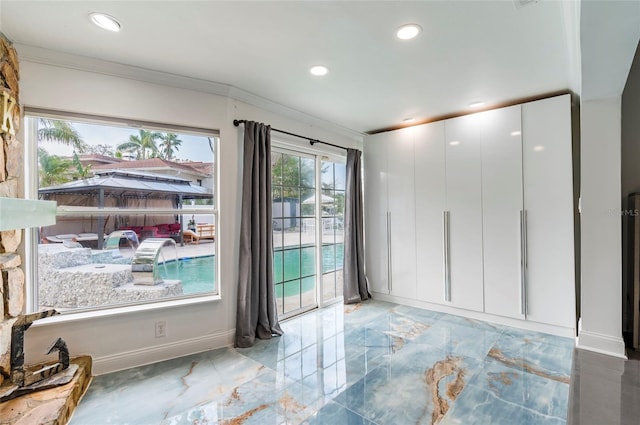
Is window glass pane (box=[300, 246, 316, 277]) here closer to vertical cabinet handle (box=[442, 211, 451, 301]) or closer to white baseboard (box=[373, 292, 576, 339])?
white baseboard (box=[373, 292, 576, 339])

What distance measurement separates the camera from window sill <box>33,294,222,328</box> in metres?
2.19

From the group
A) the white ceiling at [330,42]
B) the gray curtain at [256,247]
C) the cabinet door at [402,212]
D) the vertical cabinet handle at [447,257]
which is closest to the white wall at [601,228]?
the white ceiling at [330,42]

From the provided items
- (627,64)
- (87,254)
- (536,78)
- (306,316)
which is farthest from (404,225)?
(87,254)

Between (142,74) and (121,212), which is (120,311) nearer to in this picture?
(121,212)

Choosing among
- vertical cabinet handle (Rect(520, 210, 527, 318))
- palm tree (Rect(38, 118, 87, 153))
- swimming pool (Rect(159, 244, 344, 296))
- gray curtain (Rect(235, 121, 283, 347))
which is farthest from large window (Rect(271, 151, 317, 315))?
vertical cabinet handle (Rect(520, 210, 527, 318))

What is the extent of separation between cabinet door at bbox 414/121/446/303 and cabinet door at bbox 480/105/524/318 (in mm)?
476

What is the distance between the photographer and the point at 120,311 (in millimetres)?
2402

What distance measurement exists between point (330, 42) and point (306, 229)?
2.26 metres

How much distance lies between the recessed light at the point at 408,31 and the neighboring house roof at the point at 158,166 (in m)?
1.95

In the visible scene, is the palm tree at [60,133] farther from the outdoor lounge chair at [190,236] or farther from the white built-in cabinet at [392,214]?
the white built-in cabinet at [392,214]

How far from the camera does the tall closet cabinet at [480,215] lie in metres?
2.98

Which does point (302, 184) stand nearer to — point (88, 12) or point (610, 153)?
point (88, 12)

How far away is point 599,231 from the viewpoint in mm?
2605

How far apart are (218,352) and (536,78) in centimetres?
371
